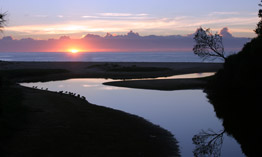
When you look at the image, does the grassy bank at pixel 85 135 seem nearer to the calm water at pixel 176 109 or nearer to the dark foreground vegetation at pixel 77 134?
the dark foreground vegetation at pixel 77 134

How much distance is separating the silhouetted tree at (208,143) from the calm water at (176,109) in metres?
0.29

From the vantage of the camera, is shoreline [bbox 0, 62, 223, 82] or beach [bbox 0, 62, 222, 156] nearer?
beach [bbox 0, 62, 222, 156]

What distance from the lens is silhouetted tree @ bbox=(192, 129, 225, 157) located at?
45.7 ft

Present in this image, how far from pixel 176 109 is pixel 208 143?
28.4 feet

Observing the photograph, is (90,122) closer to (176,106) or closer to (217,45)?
(176,106)

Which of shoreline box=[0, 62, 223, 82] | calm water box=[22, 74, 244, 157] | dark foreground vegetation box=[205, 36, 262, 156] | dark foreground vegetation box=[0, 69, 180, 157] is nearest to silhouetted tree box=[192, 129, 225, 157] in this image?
calm water box=[22, 74, 244, 157]

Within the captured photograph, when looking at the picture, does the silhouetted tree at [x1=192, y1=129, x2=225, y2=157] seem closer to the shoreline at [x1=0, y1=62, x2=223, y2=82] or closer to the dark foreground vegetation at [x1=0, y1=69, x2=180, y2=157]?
the dark foreground vegetation at [x1=0, y1=69, x2=180, y2=157]

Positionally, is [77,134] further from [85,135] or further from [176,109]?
[176,109]

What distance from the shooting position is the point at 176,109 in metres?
23.9

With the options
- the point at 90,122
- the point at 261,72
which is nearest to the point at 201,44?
the point at 261,72

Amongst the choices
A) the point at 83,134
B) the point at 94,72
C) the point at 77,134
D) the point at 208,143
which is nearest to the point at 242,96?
the point at 208,143

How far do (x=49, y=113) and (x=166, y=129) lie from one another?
797 cm

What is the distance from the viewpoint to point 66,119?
17.7 m

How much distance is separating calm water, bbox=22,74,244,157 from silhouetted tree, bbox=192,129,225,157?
289mm
